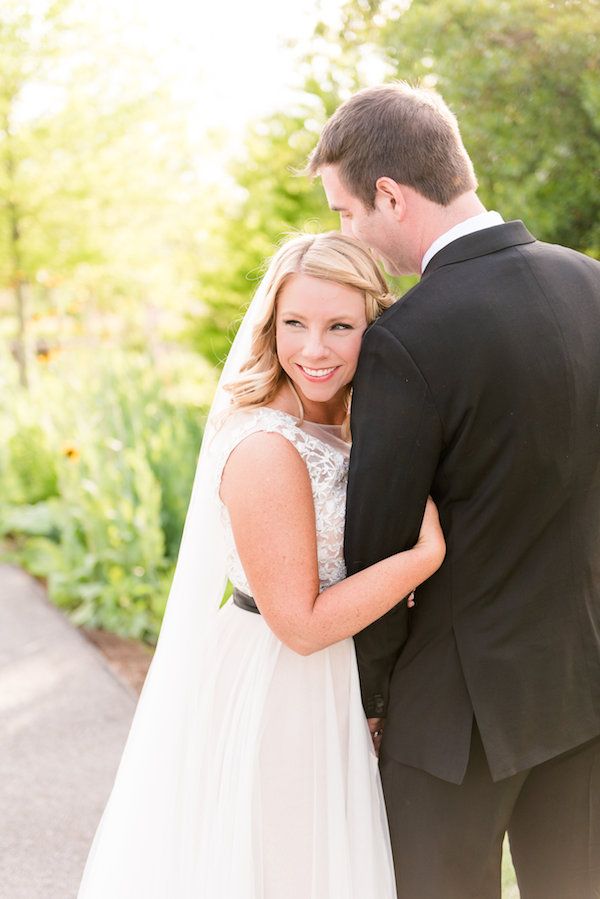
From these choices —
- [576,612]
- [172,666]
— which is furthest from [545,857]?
[172,666]

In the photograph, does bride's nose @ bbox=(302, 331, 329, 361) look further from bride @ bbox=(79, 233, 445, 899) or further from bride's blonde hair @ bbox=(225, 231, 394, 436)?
bride's blonde hair @ bbox=(225, 231, 394, 436)

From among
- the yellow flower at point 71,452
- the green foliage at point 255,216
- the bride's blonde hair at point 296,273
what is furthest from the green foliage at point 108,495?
the bride's blonde hair at point 296,273

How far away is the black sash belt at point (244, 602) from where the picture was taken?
238 centimetres

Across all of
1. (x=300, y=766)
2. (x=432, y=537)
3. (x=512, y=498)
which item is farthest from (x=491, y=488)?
(x=300, y=766)

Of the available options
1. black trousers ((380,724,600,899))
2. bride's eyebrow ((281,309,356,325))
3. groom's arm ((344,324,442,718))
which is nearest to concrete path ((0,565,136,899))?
black trousers ((380,724,600,899))

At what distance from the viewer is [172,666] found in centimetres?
262

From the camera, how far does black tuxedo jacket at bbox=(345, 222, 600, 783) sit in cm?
192

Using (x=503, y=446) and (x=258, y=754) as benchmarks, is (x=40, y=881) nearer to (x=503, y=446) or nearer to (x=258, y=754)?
(x=258, y=754)

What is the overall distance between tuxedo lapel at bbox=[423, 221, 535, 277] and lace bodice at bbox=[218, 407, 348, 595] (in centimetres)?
48

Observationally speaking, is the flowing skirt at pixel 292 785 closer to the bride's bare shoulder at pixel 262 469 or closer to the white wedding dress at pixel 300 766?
the white wedding dress at pixel 300 766

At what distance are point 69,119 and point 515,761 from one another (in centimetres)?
1145

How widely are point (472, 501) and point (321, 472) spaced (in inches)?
15.1

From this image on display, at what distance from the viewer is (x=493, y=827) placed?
212 centimetres

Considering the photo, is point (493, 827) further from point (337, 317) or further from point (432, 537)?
point (337, 317)
